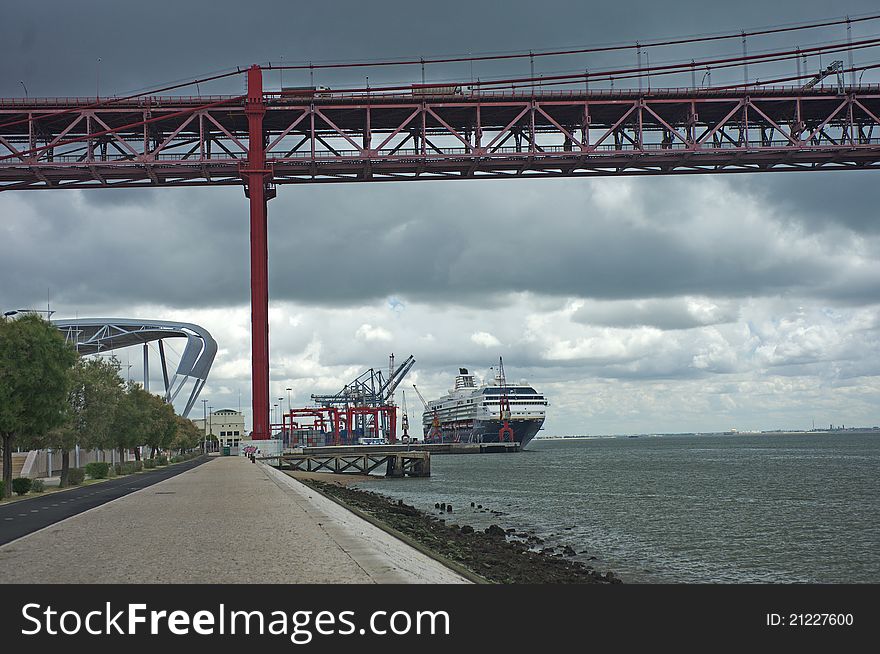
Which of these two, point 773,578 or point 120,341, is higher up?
point 120,341

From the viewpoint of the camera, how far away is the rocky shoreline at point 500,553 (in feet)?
73.4

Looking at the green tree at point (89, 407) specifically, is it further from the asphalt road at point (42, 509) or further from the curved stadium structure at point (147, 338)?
the curved stadium structure at point (147, 338)

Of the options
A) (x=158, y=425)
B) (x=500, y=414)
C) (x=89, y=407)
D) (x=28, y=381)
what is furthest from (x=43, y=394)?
(x=500, y=414)

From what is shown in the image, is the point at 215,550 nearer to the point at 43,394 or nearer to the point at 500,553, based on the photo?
the point at 500,553

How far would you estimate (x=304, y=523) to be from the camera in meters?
22.3

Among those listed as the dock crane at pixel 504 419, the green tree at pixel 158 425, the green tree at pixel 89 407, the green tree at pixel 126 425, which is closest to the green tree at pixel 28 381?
the green tree at pixel 89 407

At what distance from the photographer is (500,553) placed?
27156mm

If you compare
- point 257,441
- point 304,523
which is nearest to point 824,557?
point 304,523

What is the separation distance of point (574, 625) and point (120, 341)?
13214cm

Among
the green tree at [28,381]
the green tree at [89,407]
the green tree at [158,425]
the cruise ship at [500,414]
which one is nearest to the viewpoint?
the green tree at [28,381]

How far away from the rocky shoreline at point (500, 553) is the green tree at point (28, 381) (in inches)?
581

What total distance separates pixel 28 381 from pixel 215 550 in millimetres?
24802

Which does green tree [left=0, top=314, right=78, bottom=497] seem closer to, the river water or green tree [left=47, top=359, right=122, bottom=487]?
green tree [left=47, top=359, right=122, bottom=487]

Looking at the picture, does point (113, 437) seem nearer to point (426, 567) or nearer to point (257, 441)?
point (257, 441)
